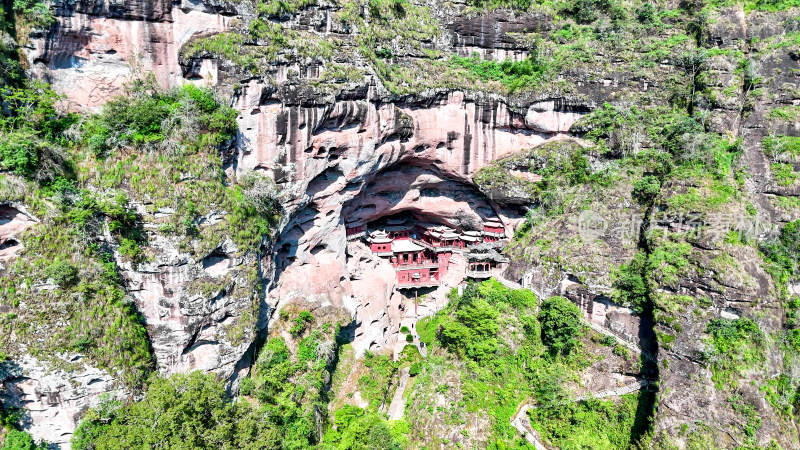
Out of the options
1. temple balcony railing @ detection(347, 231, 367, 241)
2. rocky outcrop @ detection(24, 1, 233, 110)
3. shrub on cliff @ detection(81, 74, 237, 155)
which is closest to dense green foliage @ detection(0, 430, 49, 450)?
shrub on cliff @ detection(81, 74, 237, 155)

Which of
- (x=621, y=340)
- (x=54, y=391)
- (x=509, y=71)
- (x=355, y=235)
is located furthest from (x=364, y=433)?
(x=509, y=71)

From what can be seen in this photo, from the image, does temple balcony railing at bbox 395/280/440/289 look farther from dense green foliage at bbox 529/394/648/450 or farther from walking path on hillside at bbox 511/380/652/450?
dense green foliage at bbox 529/394/648/450

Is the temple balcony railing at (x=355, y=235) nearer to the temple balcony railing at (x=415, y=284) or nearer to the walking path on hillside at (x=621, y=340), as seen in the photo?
the temple balcony railing at (x=415, y=284)

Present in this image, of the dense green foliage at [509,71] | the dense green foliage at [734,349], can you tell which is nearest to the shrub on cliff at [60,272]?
the dense green foliage at [509,71]

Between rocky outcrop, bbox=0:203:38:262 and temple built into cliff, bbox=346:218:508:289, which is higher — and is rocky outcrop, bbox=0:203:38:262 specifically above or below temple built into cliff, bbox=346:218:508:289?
above

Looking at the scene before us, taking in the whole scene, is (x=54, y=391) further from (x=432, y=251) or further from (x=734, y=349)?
(x=734, y=349)

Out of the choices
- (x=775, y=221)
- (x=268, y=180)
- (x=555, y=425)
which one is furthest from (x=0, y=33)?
(x=775, y=221)

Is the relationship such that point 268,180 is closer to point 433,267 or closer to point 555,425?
Answer: point 433,267
